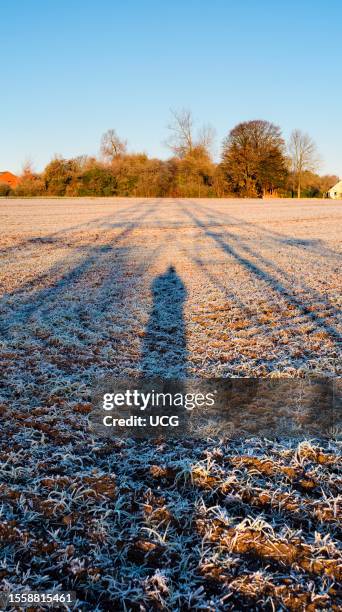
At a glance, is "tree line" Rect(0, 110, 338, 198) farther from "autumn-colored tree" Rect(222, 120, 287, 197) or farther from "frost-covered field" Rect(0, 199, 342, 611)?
"frost-covered field" Rect(0, 199, 342, 611)

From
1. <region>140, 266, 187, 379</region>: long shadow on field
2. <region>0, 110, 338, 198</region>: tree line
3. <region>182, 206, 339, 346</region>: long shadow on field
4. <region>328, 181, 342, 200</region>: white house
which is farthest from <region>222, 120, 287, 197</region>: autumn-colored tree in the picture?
<region>140, 266, 187, 379</region>: long shadow on field

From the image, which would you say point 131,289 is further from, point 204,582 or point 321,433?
point 204,582

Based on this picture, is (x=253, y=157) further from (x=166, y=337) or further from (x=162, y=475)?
(x=162, y=475)

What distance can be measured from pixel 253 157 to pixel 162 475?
1993 inches

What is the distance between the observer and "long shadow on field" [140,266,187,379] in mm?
4047

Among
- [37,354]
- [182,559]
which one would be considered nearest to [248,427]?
Answer: [182,559]

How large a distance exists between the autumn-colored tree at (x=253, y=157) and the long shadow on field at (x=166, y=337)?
151 ft

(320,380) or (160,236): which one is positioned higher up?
(160,236)

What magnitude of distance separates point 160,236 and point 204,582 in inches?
539

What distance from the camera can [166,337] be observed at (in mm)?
4914

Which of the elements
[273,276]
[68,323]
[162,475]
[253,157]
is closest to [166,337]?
[68,323]

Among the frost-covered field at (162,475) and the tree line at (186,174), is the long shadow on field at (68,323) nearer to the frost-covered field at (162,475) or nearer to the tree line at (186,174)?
the frost-covered field at (162,475)

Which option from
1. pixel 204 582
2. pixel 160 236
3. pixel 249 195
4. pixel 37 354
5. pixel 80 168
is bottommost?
pixel 204 582

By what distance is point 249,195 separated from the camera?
51562mm
